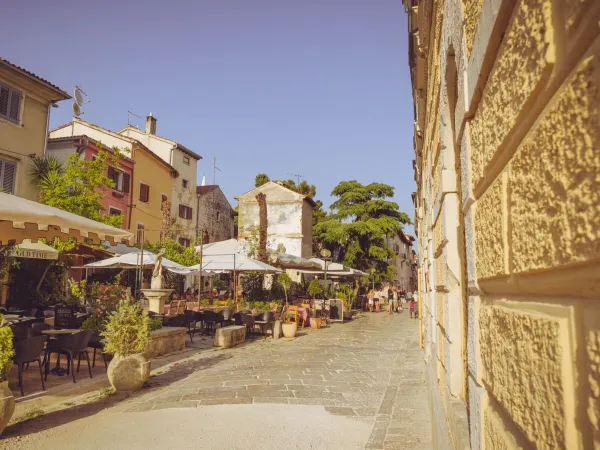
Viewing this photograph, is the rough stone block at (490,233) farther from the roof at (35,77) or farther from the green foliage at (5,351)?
the roof at (35,77)

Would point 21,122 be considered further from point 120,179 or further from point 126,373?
point 126,373

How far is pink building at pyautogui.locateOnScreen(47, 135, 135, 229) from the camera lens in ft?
77.3

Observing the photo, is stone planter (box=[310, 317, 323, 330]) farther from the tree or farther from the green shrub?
the tree

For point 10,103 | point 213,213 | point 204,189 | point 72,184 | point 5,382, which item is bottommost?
point 5,382

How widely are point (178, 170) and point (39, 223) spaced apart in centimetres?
2773

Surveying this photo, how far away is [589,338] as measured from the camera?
0.72 meters

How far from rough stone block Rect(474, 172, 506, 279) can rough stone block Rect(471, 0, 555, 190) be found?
98mm

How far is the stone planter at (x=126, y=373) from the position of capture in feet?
22.1

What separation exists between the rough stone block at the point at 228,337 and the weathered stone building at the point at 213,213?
23649 millimetres

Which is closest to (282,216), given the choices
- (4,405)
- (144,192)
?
(144,192)

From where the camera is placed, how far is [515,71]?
42.1 inches

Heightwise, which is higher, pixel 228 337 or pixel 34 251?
pixel 34 251

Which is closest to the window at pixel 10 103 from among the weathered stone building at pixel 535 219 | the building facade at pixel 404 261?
the weathered stone building at pixel 535 219

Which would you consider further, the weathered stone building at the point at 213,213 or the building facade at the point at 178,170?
the weathered stone building at the point at 213,213
